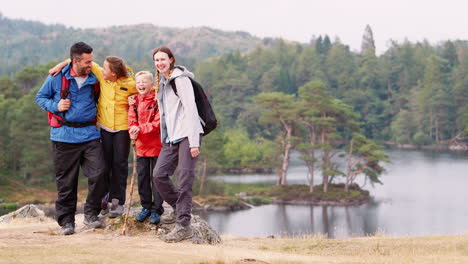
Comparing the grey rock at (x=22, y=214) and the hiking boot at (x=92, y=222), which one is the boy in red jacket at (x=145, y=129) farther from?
the grey rock at (x=22, y=214)

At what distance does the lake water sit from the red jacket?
14917mm

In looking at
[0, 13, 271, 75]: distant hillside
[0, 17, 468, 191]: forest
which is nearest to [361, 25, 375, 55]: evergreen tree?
[0, 17, 468, 191]: forest

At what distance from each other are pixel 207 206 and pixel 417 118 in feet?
131

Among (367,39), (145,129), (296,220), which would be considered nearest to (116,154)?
(145,129)

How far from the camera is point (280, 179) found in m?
37.8

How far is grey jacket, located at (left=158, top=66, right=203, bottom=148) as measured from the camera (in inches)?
216

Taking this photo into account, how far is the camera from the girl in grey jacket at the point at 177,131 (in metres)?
5.50

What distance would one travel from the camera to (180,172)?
564cm

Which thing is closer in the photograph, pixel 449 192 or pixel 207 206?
pixel 207 206

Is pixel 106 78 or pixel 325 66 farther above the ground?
pixel 325 66

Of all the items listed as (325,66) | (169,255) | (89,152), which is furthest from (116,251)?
(325,66)

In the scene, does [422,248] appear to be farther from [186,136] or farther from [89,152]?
[89,152]

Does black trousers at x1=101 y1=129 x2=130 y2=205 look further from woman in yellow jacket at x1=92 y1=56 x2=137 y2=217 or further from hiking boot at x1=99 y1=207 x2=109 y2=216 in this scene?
hiking boot at x1=99 y1=207 x2=109 y2=216

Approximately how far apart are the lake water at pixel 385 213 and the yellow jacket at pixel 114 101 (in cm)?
1511
